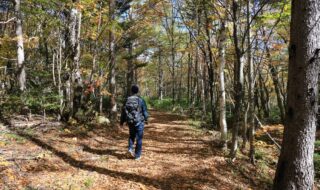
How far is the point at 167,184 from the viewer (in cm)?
566

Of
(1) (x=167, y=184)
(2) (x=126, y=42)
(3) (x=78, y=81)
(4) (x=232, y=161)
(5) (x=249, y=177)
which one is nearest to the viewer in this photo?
(1) (x=167, y=184)

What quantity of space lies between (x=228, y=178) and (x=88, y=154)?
3675 mm

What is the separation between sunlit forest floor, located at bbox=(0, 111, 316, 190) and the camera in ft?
17.6

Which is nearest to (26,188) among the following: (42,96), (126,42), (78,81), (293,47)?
(293,47)

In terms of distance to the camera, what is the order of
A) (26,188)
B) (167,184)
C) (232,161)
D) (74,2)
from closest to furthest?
(26,188), (167,184), (232,161), (74,2)

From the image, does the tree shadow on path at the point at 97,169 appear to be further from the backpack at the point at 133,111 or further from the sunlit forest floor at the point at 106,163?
the backpack at the point at 133,111

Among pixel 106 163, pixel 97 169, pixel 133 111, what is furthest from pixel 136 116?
pixel 97 169

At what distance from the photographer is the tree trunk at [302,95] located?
3.67 meters

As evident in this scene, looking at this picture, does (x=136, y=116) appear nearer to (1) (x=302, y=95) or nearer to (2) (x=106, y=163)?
(2) (x=106, y=163)

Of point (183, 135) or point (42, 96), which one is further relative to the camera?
point (183, 135)

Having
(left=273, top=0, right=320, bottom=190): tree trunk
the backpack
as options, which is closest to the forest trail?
the backpack

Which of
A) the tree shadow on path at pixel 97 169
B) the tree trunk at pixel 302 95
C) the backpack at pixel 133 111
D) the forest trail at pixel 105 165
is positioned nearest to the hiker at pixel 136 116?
the backpack at pixel 133 111

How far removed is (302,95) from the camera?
12.1ft

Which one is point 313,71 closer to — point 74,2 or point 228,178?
point 228,178
